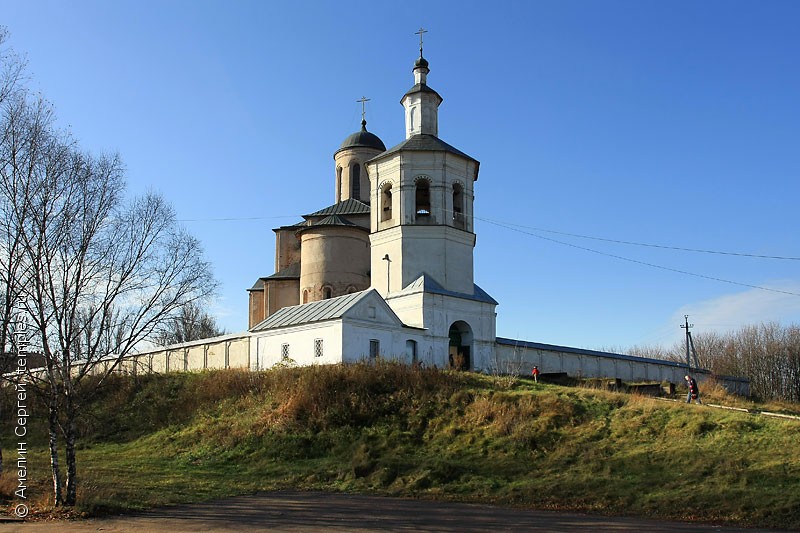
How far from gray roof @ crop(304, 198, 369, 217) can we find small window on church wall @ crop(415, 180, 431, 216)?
22.1 ft

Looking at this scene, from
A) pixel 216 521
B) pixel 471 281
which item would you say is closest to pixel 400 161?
pixel 471 281

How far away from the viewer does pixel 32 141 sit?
14859 millimetres

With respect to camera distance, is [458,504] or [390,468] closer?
[458,504]

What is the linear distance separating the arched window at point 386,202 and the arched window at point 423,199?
1027 millimetres

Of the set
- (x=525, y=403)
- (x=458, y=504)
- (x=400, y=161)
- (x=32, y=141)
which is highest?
(x=400, y=161)

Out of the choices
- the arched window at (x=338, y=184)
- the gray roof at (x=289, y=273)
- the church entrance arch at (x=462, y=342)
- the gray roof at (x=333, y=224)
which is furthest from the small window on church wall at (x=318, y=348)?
the arched window at (x=338, y=184)

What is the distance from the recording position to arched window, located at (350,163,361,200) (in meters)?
40.9

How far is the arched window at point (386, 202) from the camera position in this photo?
30.8 meters

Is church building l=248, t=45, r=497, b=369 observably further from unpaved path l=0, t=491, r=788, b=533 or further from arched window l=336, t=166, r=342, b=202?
unpaved path l=0, t=491, r=788, b=533

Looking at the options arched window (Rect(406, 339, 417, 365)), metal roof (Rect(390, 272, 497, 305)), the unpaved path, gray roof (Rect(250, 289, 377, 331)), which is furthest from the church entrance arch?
the unpaved path

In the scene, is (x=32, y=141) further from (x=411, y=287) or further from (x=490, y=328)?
(x=490, y=328)

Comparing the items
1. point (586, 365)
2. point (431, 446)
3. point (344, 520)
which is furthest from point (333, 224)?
point (344, 520)

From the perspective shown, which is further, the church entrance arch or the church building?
the church entrance arch

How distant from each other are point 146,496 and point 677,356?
197 feet
